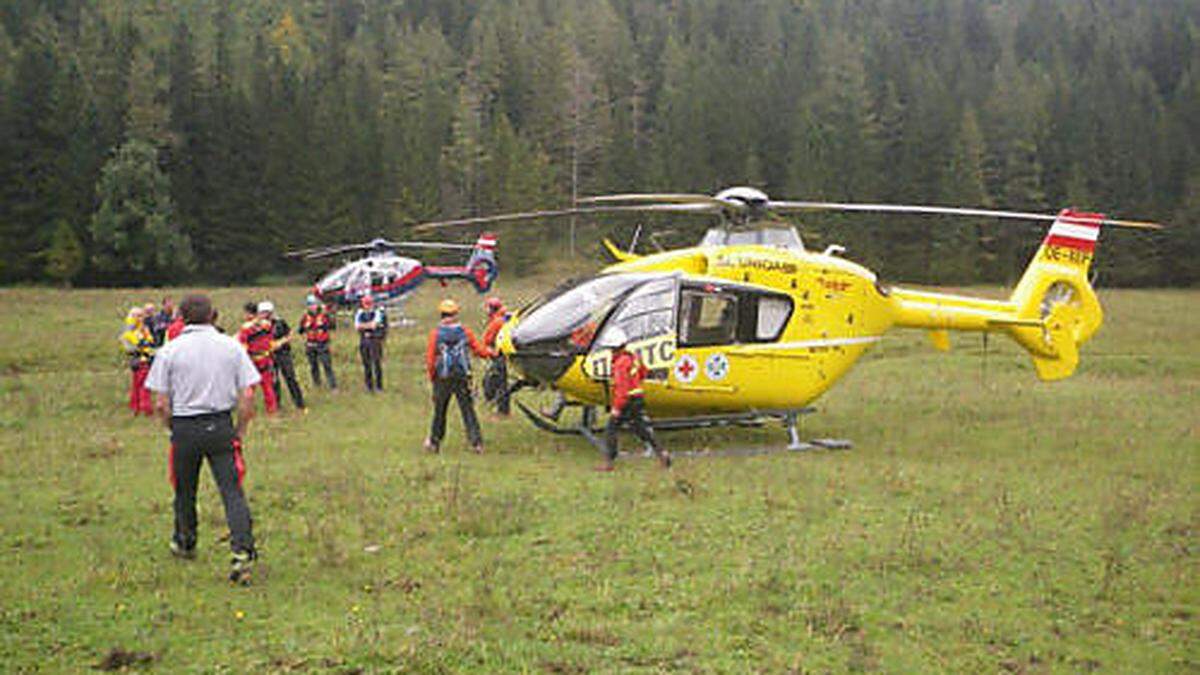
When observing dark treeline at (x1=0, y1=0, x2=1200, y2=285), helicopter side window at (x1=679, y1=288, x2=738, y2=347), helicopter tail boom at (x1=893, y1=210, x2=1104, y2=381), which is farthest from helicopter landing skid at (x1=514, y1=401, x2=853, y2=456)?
dark treeline at (x1=0, y1=0, x2=1200, y2=285)

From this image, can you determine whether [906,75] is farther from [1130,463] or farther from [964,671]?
[964,671]

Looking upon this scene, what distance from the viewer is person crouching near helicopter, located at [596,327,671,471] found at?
1119cm

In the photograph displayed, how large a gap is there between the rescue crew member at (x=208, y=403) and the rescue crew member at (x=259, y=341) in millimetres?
7507

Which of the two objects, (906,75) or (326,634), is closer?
(326,634)

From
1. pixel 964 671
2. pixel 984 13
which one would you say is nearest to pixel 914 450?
pixel 964 671

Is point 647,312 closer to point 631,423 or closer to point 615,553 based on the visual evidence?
point 631,423

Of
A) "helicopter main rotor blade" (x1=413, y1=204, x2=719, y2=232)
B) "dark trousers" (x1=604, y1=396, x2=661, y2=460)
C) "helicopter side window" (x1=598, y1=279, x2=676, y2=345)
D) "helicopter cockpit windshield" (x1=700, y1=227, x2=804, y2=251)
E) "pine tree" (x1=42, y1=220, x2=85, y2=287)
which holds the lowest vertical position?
"pine tree" (x1=42, y1=220, x2=85, y2=287)

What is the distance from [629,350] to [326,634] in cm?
654

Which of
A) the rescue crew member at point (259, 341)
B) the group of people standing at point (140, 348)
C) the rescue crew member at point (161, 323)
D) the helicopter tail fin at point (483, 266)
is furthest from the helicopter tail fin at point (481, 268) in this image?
the rescue crew member at point (259, 341)

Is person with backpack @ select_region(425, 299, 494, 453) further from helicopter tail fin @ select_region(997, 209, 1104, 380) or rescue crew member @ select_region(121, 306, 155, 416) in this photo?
helicopter tail fin @ select_region(997, 209, 1104, 380)

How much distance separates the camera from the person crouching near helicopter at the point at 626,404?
11.2m

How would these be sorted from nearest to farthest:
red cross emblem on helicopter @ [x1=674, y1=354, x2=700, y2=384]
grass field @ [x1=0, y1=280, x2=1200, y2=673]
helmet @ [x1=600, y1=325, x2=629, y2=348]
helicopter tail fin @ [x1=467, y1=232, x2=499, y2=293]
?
grass field @ [x1=0, y1=280, x2=1200, y2=673]
helmet @ [x1=600, y1=325, x2=629, y2=348]
red cross emblem on helicopter @ [x1=674, y1=354, x2=700, y2=384]
helicopter tail fin @ [x1=467, y1=232, x2=499, y2=293]

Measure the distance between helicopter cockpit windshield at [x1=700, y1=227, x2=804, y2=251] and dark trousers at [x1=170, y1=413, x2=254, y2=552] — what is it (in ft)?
25.1

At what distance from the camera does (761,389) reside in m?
12.9
